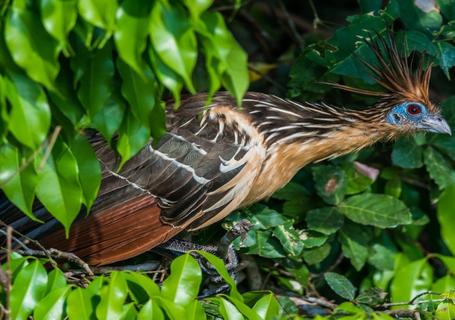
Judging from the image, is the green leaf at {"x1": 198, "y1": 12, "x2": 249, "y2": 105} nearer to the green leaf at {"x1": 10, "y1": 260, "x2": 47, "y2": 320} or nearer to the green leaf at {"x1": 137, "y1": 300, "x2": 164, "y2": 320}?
the green leaf at {"x1": 137, "y1": 300, "x2": 164, "y2": 320}

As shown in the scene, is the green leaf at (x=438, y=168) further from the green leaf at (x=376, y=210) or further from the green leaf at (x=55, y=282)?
the green leaf at (x=55, y=282)

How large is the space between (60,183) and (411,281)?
2504 mm

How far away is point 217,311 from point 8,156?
1116mm

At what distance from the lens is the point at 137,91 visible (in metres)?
2.91

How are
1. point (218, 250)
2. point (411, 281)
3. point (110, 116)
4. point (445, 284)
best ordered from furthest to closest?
point (411, 281)
point (445, 284)
point (218, 250)
point (110, 116)

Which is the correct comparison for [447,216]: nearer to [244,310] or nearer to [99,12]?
[244,310]

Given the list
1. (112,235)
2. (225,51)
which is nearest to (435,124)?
(112,235)

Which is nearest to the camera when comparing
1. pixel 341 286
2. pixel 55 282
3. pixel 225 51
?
pixel 225 51

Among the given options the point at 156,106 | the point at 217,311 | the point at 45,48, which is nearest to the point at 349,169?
the point at 217,311

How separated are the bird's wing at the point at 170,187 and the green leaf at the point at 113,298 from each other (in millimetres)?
1289

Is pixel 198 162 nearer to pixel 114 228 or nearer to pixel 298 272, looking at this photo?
pixel 114 228

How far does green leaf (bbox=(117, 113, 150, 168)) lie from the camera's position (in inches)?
120

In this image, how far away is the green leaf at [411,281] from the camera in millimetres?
5059

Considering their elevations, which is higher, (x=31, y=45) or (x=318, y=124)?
(x=31, y=45)
